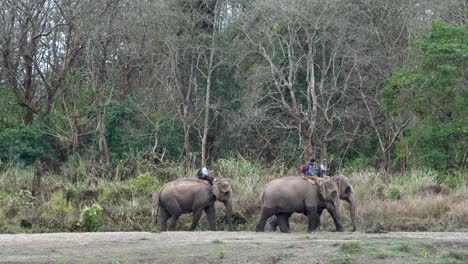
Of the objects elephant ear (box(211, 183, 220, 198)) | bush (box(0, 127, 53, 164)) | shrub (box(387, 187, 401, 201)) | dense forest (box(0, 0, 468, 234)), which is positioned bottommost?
shrub (box(387, 187, 401, 201))

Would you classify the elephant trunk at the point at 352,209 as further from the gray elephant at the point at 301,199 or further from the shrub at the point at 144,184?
the shrub at the point at 144,184

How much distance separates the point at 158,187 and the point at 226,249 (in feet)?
29.8

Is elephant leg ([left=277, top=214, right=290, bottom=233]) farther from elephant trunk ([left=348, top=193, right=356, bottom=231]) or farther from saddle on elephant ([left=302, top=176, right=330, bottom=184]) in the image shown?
elephant trunk ([left=348, top=193, right=356, bottom=231])

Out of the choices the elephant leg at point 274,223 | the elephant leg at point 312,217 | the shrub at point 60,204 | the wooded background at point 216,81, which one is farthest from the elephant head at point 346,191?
the wooded background at point 216,81

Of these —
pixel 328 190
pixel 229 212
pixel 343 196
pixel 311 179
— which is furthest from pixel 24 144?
pixel 328 190

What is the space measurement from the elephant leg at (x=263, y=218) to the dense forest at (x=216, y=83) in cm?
882

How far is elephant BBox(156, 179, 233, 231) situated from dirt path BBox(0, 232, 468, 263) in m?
2.70

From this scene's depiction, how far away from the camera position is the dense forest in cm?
3431

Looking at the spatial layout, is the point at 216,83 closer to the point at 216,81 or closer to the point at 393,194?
the point at 216,81

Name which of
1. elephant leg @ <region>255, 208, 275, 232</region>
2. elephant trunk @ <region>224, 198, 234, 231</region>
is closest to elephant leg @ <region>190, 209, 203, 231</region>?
elephant trunk @ <region>224, 198, 234, 231</region>

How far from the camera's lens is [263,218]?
23203 mm

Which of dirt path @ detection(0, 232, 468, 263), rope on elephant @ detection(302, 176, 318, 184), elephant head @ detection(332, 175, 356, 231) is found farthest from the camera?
elephant head @ detection(332, 175, 356, 231)

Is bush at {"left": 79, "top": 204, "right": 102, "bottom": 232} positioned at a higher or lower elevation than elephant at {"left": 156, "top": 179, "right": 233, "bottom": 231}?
lower

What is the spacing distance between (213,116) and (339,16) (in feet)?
19.3
